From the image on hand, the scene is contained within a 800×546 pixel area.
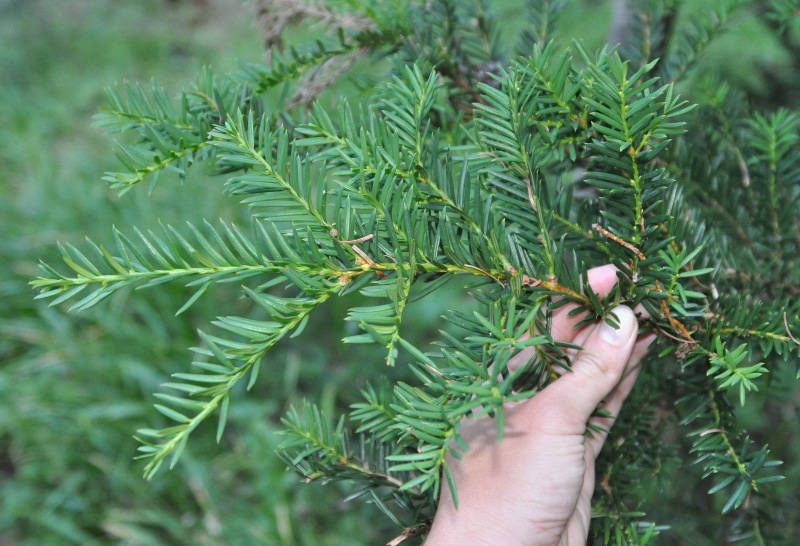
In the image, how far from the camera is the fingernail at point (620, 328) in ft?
1.50

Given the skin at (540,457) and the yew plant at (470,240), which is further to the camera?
the skin at (540,457)

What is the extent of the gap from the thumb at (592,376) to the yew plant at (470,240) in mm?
20

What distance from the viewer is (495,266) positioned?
0.43 meters

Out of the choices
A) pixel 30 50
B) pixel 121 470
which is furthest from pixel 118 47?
pixel 121 470

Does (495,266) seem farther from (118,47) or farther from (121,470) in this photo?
(118,47)

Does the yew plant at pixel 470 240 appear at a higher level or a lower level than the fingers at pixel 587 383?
higher

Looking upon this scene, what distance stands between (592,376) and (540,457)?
0.08m

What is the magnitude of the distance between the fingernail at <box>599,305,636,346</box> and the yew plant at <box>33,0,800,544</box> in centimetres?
1

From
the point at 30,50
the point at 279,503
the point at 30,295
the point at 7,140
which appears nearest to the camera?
the point at 279,503

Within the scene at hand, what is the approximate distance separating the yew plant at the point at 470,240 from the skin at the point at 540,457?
0.08 feet

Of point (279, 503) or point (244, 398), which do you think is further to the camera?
point (244, 398)

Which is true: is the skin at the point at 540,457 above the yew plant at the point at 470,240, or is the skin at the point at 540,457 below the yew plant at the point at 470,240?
below

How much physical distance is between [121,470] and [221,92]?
146cm

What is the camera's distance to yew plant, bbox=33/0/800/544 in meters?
0.39
